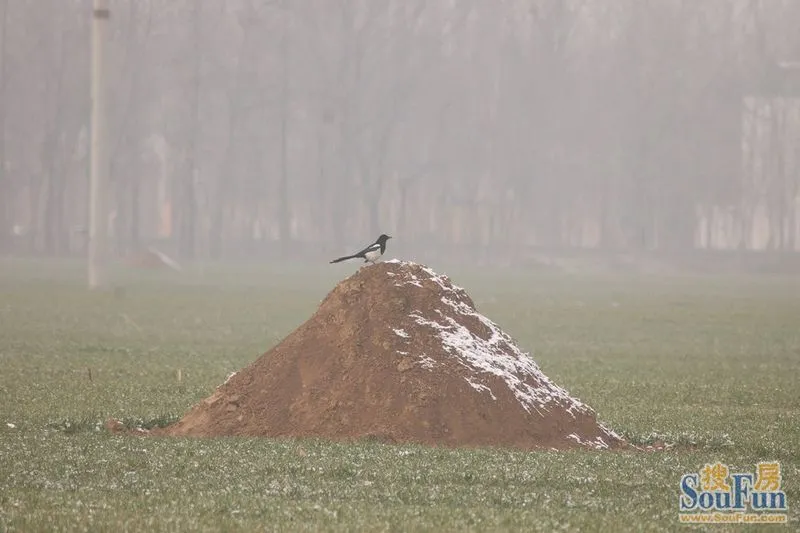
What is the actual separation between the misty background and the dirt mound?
64799 mm

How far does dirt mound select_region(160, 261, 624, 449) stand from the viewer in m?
15.4

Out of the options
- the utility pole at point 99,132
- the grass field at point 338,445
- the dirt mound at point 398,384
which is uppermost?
the utility pole at point 99,132

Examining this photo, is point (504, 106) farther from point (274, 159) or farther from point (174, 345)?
point (174, 345)

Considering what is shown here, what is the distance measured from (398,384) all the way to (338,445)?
3.80ft

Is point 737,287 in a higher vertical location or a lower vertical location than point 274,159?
lower

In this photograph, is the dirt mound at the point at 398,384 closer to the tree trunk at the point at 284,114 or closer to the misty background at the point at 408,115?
the misty background at the point at 408,115

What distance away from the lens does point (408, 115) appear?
9912cm

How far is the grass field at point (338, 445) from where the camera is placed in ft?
37.1

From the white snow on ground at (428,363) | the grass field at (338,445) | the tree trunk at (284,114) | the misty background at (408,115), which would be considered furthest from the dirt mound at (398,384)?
the tree trunk at (284,114)

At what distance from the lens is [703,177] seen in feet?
323

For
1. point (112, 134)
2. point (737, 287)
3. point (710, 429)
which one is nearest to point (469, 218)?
point (112, 134)

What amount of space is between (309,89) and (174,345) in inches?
2493

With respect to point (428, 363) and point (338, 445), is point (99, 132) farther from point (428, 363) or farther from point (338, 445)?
point (338, 445)

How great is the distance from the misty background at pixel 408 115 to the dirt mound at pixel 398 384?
213 ft
